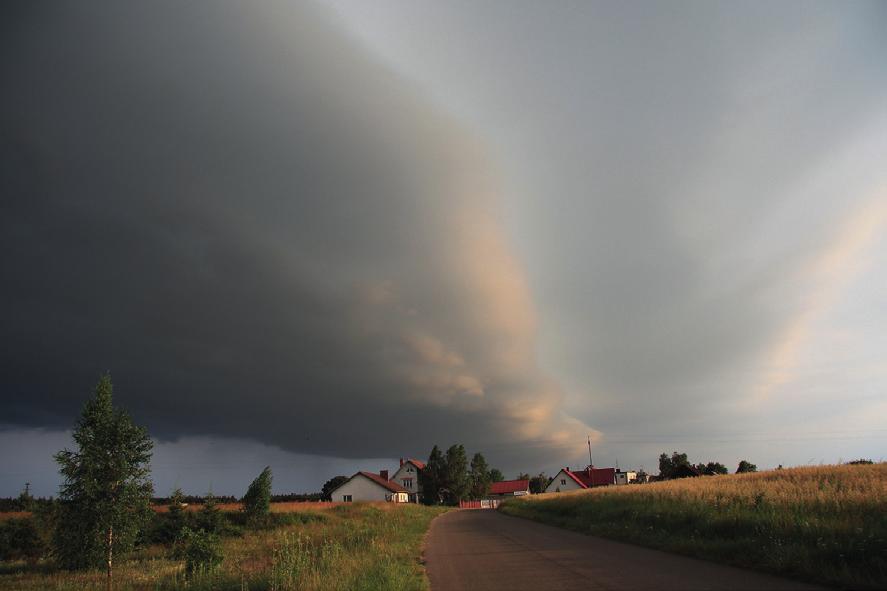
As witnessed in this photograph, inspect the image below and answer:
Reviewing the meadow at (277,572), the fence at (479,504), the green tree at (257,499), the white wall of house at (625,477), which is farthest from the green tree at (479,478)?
the meadow at (277,572)

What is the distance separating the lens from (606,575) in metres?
10.5

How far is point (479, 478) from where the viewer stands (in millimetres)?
113000

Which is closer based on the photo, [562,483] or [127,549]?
[127,549]

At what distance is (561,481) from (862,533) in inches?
4491

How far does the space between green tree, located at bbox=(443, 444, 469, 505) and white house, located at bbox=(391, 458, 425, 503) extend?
999 cm

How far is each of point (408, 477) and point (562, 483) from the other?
3533 centimetres

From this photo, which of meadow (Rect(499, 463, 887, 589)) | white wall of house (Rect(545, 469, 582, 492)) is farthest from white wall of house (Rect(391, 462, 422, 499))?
meadow (Rect(499, 463, 887, 589))

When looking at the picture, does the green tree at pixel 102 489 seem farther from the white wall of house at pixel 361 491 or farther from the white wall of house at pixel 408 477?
the white wall of house at pixel 408 477

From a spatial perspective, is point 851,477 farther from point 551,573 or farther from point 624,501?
point 551,573

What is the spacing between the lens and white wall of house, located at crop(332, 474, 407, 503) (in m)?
90.8

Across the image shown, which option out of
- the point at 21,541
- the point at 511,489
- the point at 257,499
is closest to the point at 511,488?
the point at 511,489

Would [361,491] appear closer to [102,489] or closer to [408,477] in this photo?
[408,477]

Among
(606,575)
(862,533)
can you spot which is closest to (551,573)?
(606,575)

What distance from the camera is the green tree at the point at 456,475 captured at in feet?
332
